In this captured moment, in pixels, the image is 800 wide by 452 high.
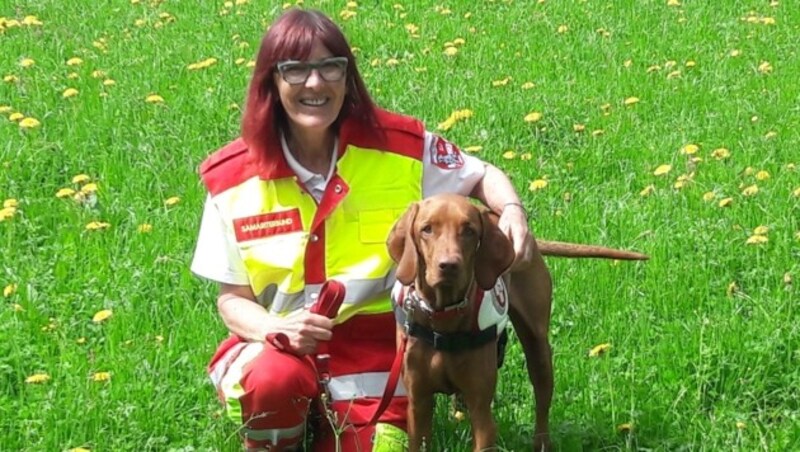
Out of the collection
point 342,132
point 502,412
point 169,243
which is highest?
point 342,132

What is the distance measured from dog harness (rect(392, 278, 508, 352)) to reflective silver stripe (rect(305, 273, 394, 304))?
279mm

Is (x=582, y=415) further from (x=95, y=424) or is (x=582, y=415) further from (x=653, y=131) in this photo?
(x=653, y=131)

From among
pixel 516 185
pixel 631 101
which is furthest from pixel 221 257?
pixel 631 101

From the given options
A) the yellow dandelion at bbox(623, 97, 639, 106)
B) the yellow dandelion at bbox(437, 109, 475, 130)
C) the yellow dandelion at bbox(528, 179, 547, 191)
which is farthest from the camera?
the yellow dandelion at bbox(623, 97, 639, 106)

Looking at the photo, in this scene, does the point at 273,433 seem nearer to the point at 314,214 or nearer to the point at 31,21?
the point at 314,214

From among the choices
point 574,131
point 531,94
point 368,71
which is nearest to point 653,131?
point 574,131

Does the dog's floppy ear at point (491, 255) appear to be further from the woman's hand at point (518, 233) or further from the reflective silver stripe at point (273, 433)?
the reflective silver stripe at point (273, 433)

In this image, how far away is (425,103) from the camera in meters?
6.49

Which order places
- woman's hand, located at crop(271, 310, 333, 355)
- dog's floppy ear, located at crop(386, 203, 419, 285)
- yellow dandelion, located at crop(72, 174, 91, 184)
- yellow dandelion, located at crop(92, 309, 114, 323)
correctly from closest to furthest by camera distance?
dog's floppy ear, located at crop(386, 203, 419, 285) < woman's hand, located at crop(271, 310, 333, 355) < yellow dandelion, located at crop(92, 309, 114, 323) < yellow dandelion, located at crop(72, 174, 91, 184)

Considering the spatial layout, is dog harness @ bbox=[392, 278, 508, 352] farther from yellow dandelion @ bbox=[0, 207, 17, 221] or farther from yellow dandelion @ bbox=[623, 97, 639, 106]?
yellow dandelion @ bbox=[623, 97, 639, 106]

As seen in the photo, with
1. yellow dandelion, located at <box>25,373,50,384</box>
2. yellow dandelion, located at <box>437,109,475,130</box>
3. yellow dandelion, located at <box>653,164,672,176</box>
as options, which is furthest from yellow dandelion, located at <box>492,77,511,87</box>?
yellow dandelion, located at <box>25,373,50,384</box>

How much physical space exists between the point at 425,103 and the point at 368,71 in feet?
2.54

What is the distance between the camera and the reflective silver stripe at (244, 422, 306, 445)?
3639mm

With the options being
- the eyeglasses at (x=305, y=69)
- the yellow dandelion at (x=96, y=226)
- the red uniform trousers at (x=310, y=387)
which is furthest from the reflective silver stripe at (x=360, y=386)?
the yellow dandelion at (x=96, y=226)
